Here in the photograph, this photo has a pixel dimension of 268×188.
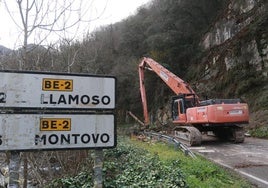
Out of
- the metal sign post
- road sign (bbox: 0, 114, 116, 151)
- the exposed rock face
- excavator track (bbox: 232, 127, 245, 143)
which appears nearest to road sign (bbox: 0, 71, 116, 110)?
the metal sign post

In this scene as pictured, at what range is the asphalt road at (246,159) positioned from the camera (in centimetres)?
860

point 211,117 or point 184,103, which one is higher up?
point 184,103

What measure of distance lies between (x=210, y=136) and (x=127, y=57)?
31.3 m

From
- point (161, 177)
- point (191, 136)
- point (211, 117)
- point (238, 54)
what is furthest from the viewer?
point (238, 54)

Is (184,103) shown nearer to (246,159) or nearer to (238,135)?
(238,135)

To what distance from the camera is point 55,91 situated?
393 cm

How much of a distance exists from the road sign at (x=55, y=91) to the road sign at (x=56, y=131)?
0.13 meters

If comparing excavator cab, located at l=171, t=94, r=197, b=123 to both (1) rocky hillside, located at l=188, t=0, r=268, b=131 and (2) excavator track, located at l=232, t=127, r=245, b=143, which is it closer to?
(2) excavator track, located at l=232, t=127, r=245, b=143

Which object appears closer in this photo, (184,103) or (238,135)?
(238,135)

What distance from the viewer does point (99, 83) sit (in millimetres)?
4070

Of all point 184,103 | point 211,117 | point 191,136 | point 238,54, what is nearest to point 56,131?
point 211,117

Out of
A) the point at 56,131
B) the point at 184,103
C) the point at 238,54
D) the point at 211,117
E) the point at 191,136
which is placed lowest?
the point at 191,136

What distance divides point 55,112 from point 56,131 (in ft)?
0.70

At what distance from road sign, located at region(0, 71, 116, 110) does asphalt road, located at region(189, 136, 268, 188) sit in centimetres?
516
